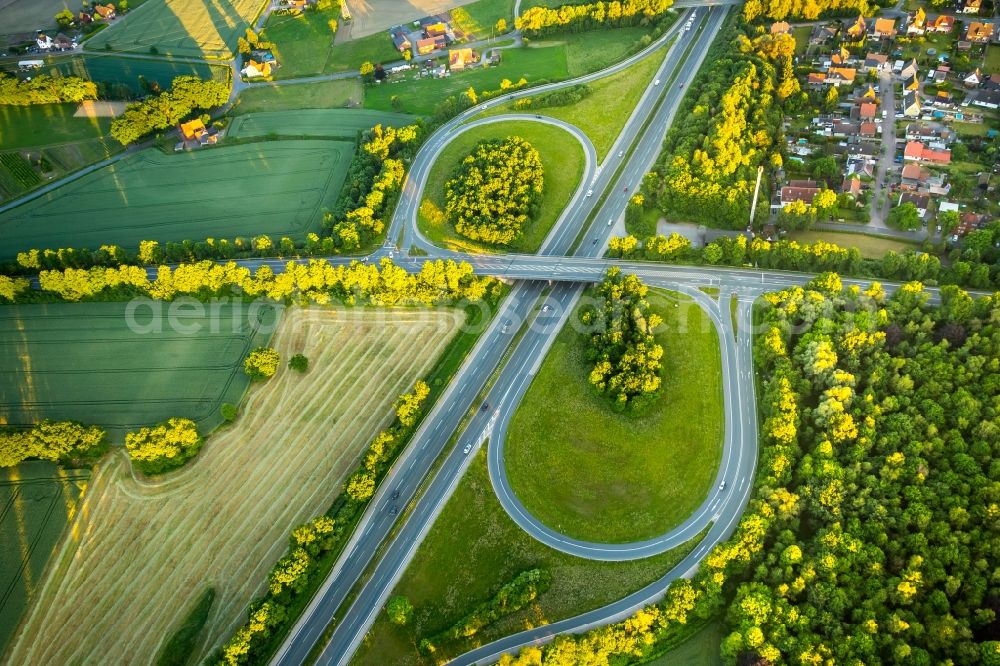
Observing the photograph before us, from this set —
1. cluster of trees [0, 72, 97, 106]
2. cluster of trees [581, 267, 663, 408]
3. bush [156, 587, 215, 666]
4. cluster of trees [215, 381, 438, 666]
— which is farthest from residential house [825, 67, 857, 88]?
cluster of trees [0, 72, 97, 106]

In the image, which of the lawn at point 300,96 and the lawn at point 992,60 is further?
the lawn at point 300,96

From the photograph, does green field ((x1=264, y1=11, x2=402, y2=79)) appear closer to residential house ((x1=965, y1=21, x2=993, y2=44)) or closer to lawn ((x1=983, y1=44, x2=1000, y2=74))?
residential house ((x1=965, y1=21, x2=993, y2=44))

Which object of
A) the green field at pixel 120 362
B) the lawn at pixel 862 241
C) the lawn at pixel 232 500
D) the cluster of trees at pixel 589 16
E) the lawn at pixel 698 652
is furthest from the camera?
the cluster of trees at pixel 589 16

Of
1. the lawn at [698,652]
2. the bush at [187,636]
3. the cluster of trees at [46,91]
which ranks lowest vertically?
the lawn at [698,652]

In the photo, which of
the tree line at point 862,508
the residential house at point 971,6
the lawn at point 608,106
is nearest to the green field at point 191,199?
the lawn at point 608,106

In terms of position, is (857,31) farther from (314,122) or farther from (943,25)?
(314,122)

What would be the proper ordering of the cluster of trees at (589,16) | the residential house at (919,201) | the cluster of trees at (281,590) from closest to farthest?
the cluster of trees at (281,590) → the residential house at (919,201) → the cluster of trees at (589,16)

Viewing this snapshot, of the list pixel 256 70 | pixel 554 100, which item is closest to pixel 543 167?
pixel 554 100

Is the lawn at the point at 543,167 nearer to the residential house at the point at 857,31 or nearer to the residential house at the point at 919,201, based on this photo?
the residential house at the point at 919,201

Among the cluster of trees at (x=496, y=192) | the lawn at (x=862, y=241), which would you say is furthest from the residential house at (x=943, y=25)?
the cluster of trees at (x=496, y=192)

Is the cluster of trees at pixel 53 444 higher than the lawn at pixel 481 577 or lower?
higher
